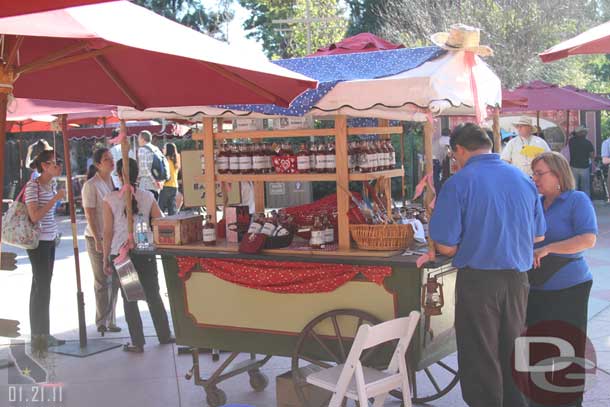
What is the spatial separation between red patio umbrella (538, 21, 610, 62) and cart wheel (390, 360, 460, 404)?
7.34 feet

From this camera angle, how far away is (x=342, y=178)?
5219 millimetres

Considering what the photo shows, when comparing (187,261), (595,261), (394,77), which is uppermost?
(394,77)

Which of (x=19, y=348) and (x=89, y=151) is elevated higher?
(x=89, y=151)

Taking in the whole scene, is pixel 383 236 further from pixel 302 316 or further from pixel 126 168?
pixel 126 168

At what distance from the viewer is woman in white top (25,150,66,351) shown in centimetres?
666

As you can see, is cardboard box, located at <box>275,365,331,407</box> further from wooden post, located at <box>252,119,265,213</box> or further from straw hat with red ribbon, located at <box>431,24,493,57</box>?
straw hat with red ribbon, located at <box>431,24,493,57</box>

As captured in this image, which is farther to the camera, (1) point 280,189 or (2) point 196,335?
(1) point 280,189

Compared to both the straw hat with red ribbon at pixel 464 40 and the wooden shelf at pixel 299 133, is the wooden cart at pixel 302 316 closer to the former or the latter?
the wooden shelf at pixel 299 133

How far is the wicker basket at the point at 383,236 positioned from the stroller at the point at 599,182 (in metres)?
14.4

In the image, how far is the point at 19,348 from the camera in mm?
5590

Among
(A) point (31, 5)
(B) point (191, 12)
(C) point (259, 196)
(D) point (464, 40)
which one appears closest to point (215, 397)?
(C) point (259, 196)

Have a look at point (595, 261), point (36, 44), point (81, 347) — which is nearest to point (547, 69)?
point (595, 261)

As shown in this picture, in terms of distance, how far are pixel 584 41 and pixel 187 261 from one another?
2.97 meters

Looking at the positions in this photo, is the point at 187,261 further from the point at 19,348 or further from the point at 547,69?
the point at 547,69
